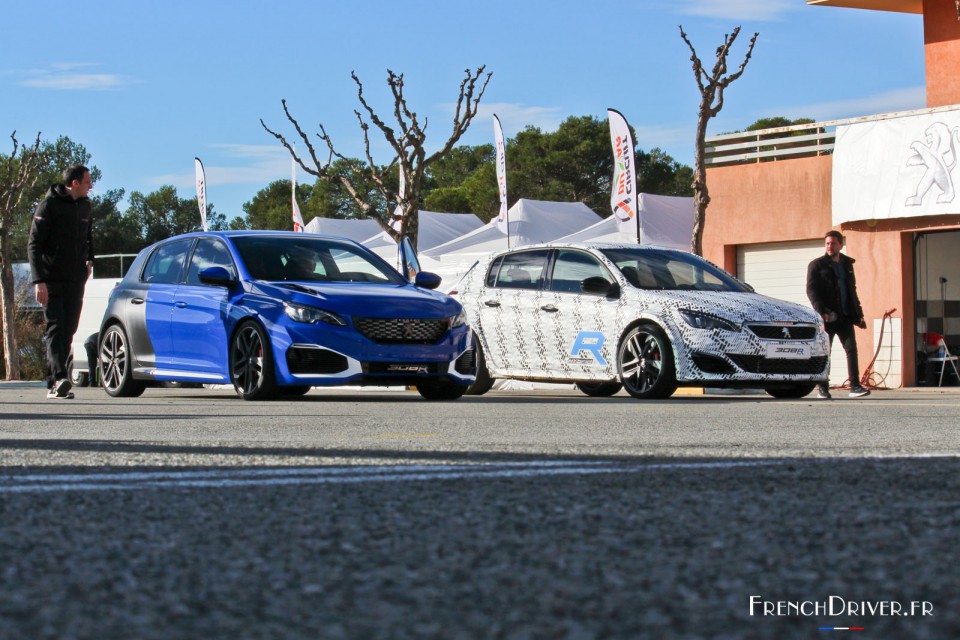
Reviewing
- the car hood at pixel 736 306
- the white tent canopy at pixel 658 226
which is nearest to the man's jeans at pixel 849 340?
the car hood at pixel 736 306

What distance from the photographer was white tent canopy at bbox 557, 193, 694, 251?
28688mm

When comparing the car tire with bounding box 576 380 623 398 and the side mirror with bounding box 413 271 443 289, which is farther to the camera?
the car tire with bounding box 576 380 623 398

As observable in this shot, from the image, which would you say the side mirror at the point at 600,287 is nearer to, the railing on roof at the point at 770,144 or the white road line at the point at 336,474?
the white road line at the point at 336,474

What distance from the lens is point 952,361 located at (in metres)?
23.4

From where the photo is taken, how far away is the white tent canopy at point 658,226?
1129 inches

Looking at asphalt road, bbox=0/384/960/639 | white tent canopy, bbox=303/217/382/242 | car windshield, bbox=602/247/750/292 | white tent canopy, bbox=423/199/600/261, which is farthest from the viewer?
white tent canopy, bbox=303/217/382/242

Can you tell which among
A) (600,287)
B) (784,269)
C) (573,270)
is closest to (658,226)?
(784,269)

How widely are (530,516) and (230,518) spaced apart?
0.78m

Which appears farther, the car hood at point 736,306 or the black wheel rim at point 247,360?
the car hood at point 736,306

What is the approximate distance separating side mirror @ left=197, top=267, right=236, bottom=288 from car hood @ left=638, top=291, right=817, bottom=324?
12.3 feet

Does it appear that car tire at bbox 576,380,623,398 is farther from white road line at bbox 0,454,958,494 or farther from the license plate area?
white road line at bbox 0,454,958,494

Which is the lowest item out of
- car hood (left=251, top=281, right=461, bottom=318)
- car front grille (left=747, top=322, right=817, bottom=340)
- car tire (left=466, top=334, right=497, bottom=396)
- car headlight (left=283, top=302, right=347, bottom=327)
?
car tire (left=466, top=334, right=497, bottom=396)

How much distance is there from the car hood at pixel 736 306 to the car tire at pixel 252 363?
11.7 ft

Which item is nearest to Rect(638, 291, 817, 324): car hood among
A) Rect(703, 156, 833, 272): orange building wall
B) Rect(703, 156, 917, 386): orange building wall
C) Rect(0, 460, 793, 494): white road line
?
Rect(0, 460, 793, 494): white road line
